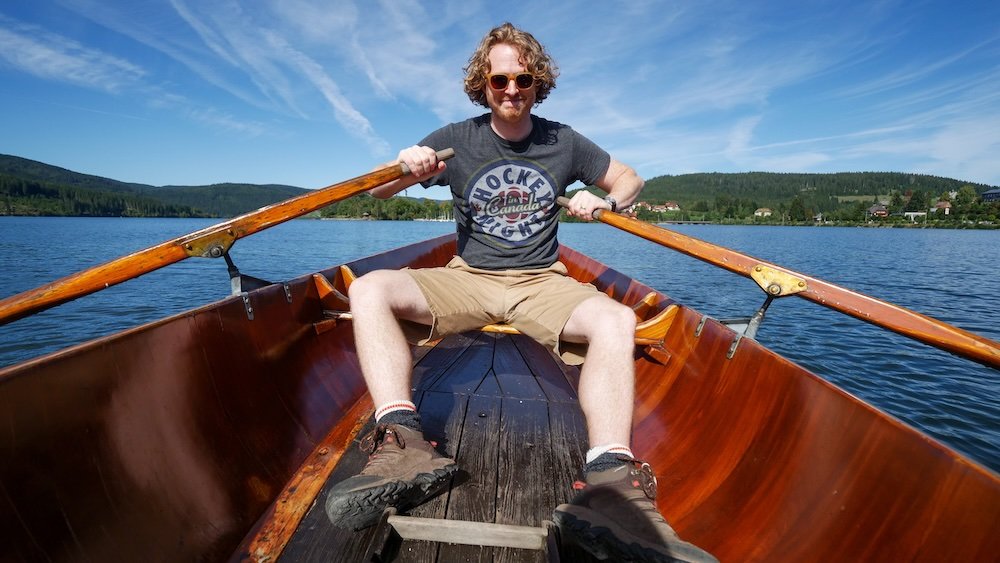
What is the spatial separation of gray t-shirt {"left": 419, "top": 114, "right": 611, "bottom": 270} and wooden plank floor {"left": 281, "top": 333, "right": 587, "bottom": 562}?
800 millimetres

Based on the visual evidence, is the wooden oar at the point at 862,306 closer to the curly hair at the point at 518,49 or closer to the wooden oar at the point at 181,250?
the curly hair at the point at 518,49

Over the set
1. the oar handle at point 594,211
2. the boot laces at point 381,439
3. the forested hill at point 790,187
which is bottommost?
the boot laces at point 381,439

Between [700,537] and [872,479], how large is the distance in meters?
0.62

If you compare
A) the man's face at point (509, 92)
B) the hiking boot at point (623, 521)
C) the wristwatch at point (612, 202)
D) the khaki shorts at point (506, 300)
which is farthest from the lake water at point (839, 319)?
the man's face at point (509, 92)

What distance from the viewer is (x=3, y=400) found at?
104 centimetres

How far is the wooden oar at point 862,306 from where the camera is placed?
138 centimetres

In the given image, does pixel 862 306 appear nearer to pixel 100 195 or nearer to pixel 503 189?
pixel 503 189

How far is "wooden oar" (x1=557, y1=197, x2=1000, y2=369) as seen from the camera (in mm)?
1385

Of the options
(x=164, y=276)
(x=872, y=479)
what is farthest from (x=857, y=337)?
(x=164, y=276)

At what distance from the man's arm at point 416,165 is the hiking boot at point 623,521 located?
1.73 m

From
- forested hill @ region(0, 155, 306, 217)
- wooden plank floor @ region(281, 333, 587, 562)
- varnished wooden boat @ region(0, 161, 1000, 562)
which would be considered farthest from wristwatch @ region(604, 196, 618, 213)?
forested hill @ region(0, 155, 306, 217)

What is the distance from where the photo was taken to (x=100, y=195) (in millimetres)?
109500

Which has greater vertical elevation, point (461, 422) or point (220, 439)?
point (220, 439)

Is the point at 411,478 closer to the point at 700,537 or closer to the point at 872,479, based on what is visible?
the point at 700,537
